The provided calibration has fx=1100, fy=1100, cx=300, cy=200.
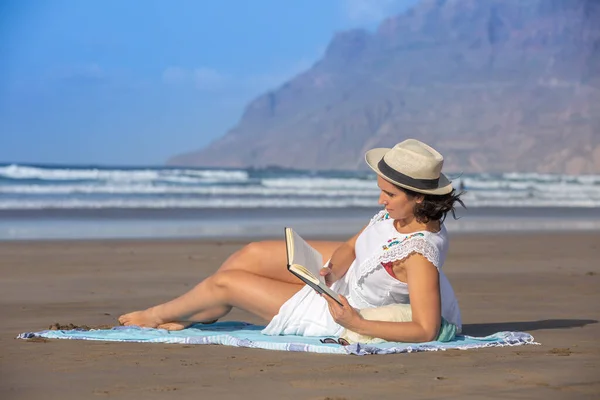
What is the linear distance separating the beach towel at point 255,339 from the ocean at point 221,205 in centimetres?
936

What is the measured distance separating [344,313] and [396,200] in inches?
24.8

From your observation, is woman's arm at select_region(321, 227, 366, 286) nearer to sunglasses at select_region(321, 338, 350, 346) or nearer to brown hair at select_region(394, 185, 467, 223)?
sunglasses at select_region(321, 338, 350, 346)

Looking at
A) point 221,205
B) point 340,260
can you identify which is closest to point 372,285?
point 340,260

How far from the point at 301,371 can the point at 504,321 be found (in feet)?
8.59

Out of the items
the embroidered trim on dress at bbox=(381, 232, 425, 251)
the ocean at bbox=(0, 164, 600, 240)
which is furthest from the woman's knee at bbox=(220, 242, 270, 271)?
the ocean at bbox=(0, 164, 600, 240)

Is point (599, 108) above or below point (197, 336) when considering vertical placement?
above

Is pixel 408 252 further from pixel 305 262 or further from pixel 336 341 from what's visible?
pixel 336 341

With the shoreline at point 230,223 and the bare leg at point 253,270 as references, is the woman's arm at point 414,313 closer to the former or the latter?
the bare leg at point 253,270

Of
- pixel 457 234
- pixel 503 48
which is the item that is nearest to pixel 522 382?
pixel 457 234

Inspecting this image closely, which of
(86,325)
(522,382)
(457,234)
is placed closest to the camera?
(522,382)

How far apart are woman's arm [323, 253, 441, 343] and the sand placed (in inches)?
4.7

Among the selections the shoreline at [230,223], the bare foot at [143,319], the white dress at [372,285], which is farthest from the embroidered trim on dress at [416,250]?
the shoreline at [230,223]

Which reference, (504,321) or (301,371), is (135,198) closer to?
(504,321)

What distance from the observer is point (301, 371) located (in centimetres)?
506
